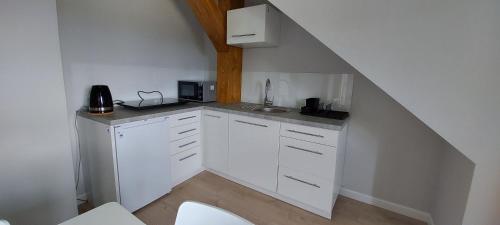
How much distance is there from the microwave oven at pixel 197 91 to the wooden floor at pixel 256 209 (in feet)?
3.29

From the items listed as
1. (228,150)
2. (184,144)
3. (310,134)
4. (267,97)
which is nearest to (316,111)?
(310,134)

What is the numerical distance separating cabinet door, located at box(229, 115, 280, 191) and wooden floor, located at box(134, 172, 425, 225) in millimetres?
170

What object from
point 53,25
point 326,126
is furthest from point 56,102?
point 326,126

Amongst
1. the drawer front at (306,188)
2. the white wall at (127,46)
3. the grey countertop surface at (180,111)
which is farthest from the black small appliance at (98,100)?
the drawer front at (306,188)

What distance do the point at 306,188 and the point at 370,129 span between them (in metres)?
0.83

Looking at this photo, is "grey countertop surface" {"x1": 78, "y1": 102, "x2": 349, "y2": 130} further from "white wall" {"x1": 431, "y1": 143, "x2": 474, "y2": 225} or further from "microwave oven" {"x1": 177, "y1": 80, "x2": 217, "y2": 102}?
"white wall" {"x1": 431, "y1": 143, "x2": 474, "y2": 225}

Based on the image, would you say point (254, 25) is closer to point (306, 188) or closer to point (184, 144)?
point (184, 144)

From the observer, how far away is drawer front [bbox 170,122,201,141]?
2159mm

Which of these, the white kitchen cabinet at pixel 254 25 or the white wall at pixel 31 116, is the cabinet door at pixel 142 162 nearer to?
the white wall at pixel 31 116

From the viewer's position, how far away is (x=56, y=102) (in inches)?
58.6

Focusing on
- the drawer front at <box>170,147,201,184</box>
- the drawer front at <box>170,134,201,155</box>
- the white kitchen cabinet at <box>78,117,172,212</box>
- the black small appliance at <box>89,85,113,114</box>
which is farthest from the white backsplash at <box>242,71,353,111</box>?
the black small appliance at <box>89,85,113,114</box>

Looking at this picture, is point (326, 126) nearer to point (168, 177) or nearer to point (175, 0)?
point (168, 177)

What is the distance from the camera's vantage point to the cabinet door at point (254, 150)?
205cm

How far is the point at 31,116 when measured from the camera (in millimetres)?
1394
